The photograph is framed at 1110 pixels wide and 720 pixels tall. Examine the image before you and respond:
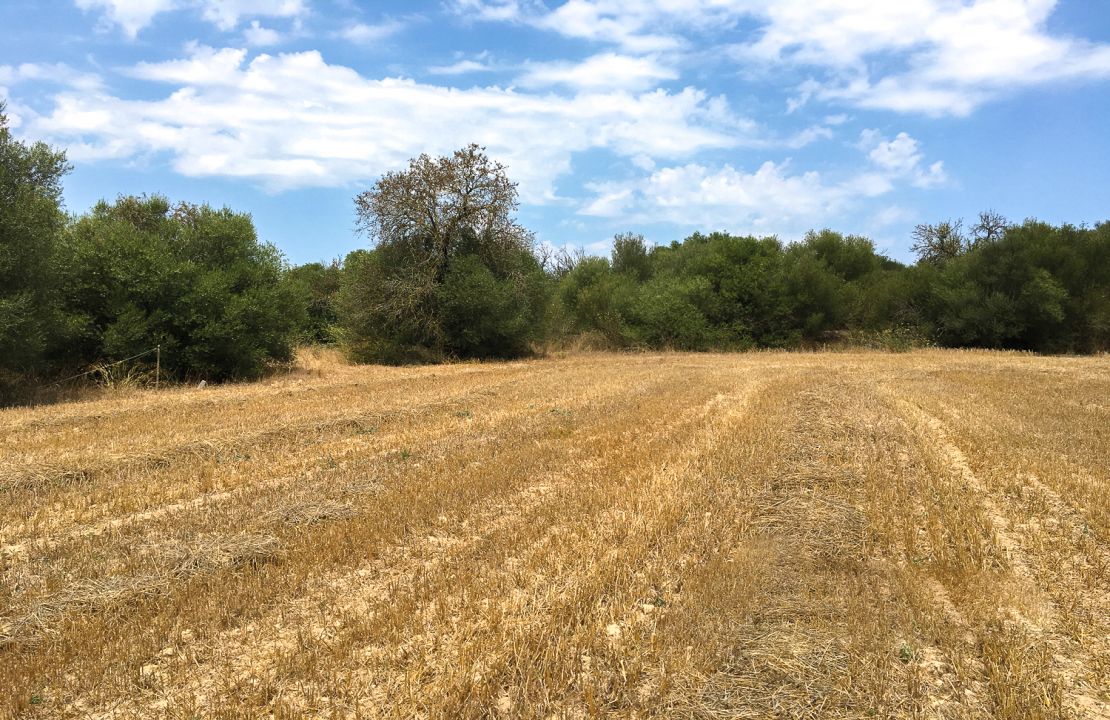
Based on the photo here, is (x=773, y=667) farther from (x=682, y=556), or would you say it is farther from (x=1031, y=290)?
(x=1031, y=290)

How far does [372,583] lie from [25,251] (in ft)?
52.0

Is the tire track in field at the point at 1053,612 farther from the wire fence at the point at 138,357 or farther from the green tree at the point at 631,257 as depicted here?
the green tree at the point at 631,257

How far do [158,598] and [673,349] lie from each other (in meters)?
34.6

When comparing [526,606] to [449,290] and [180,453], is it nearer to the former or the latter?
[180,453]

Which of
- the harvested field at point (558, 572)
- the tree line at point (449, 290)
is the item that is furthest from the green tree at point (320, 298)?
the harvested field at point (558, 572)

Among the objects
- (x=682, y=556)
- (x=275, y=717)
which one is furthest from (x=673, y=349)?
(x=275, y=717)

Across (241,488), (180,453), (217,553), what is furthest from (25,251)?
(217,553)

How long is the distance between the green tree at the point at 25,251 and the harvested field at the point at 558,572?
17.4 feet

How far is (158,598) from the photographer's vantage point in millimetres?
4691

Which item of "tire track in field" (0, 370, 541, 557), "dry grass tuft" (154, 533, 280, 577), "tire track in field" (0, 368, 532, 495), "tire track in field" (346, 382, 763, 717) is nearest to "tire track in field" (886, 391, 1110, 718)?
"tire track in field" (346, 382, 763, 717)

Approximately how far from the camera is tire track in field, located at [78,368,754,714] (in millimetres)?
3928

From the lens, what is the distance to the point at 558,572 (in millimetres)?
5094

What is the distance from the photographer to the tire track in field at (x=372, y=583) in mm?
3928

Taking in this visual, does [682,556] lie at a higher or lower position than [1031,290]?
lower
